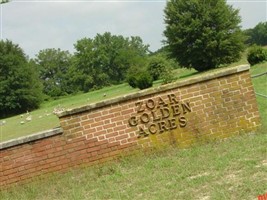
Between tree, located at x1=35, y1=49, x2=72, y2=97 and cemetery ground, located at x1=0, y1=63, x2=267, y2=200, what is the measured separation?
8858cm

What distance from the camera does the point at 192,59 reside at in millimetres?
40125

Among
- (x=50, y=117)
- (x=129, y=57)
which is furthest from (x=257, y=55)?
(x=129, y=57)

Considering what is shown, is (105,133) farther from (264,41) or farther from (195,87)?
(264,41)

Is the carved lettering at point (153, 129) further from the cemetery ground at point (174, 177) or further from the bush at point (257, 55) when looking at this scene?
the bush at point (257, 55)

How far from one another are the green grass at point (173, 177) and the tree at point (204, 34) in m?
33.2

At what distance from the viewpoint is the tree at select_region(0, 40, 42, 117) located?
59.1 meters

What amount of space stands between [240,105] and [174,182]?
2671mm

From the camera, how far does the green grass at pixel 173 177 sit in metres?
4.76

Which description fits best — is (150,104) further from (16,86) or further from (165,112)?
(16,86)

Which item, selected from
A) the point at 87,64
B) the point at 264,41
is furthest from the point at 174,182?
the point at 264,41

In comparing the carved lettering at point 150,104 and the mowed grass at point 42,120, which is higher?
the carved lettering at point 150,104

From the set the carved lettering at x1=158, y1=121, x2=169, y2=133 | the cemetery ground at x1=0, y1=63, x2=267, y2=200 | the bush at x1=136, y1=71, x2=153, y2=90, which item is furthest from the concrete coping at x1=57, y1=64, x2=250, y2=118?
the bush at x1=136, y1=71, x2=153, y2=90

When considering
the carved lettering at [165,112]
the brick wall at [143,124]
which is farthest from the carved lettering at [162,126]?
the carved lettering at [165,112]

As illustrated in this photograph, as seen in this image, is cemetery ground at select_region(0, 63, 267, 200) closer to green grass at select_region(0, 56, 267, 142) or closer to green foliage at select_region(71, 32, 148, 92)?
green grass at select_region(0, 56, 267, 142)
